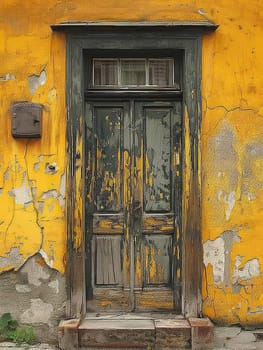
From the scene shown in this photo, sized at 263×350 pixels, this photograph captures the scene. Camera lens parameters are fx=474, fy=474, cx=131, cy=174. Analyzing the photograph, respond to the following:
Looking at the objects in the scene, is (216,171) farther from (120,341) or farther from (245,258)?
(120,341)

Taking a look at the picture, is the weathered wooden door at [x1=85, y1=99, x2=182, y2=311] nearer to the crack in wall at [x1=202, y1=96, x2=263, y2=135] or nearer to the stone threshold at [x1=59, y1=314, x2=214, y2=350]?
the crack in wall at [x1=202, y1=96, x2=263, y2=135]

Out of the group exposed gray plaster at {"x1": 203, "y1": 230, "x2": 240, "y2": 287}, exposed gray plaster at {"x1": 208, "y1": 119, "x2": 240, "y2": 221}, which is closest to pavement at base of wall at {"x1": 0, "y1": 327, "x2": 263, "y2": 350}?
exposed gray plaster at {"x1": 203, "y1": 230, "x2": 240, "y2": 287}

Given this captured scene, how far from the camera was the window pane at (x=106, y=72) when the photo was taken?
4824 millimetres

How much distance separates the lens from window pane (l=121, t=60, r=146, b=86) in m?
4.83

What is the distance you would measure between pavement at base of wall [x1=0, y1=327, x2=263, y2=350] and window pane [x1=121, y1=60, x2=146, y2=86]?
2577mm

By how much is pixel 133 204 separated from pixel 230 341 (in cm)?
160

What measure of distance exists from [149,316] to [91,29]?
9.46 ft

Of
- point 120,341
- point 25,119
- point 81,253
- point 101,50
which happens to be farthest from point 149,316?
point 101,50

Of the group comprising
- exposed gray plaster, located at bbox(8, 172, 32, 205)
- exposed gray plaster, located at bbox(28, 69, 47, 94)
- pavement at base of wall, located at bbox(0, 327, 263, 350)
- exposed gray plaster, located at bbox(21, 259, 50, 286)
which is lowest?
pavement at base of wall, located at bbox(0, 327, 263, 350)

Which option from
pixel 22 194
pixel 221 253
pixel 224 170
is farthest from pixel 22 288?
pixel 224 170

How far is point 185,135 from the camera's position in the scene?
15.2 feet

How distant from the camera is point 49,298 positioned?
15.1 feet

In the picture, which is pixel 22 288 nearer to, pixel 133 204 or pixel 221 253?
pixel 133 204

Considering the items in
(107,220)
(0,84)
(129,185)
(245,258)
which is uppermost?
(0,84)
